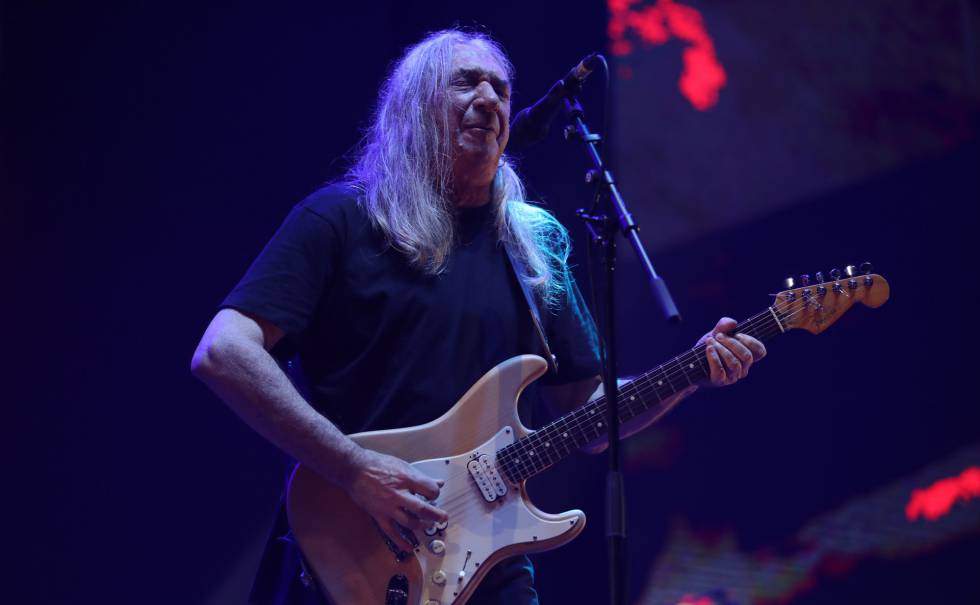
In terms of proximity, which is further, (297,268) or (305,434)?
(297,268)

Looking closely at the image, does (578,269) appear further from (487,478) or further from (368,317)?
(487,478)

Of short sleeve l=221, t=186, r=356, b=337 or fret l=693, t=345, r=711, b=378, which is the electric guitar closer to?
fret l=693, t=345, r=711, b=378

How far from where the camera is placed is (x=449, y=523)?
204 cm

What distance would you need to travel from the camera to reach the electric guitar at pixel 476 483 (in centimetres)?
198

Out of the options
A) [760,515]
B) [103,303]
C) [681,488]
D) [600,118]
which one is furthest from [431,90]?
[760,515]

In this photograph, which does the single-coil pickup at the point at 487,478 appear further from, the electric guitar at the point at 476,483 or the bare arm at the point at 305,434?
the bare arm at the point at 305,434

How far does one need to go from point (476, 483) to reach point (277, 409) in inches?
20.2

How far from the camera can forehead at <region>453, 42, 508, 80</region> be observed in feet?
8.70

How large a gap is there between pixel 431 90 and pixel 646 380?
1.13m

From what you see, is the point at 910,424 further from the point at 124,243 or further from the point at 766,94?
the point at 124,243

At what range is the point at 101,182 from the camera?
304 cm

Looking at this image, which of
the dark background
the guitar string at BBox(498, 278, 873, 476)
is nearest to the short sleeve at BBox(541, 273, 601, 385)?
the guitar string at BBox(498, 278, 873, 476)

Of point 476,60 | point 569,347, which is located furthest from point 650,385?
point 476,60

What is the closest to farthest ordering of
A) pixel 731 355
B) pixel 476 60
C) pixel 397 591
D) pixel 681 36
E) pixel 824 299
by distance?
pixel 397 591
pixel 731 355
pixel 824 299
pixel 476 60
pixel 681 36
